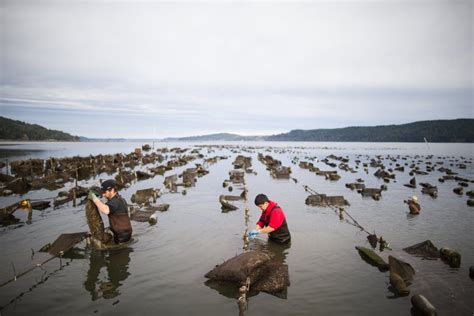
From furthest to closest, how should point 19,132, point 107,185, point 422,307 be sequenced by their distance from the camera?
point 19,132
point 107,185
point 422,307

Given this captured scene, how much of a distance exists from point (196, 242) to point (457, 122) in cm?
21424

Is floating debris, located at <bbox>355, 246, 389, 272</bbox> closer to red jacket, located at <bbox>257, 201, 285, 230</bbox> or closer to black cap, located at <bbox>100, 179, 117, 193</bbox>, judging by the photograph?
red jacket, located at <bbox>257, 201, 285, 230</bbox>

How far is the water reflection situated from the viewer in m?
6.88

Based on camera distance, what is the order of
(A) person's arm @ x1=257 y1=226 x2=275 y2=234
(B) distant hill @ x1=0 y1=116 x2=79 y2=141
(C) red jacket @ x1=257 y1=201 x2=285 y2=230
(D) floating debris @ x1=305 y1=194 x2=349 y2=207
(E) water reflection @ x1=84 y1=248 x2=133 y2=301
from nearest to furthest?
(E) water reflection @ x1=84 y1=248 x2=133 y2=301
(A) person's arm @ x1=257 y1=226 x2=275 y2=234
(C) red jacket @ x1=257 y1=201 x2=285 y2=230
(D) floating debris @ x1=305 y1=194 x2=349 y2=207
(B) distant hill @ x1=0 y1=116 x2=79 y2=141

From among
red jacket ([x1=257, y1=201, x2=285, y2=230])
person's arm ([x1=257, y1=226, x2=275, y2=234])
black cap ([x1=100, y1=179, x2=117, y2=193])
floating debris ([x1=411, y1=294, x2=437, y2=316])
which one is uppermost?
black cap ([x1=100, y1=179, x2=117, y2=193])

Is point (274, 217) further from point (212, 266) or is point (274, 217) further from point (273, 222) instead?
point (212, 266)

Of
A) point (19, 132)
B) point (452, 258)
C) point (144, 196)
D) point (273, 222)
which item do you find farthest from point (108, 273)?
point (19, 132)

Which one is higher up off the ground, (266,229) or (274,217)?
(274,217)

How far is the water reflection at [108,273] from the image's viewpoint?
22.6 feet

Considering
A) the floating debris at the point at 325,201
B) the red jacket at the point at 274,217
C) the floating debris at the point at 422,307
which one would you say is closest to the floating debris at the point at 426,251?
the floating debris at the point at 422,307

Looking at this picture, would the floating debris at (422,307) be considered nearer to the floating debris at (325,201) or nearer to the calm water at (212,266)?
the calm water at (212,266)

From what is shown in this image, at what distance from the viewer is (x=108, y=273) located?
7.79 meters

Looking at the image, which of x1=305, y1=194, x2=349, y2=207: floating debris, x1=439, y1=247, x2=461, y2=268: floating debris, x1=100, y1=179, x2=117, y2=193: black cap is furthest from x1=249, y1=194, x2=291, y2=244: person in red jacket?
x1=305, y1=194, x2=349, y2=207: floating debris

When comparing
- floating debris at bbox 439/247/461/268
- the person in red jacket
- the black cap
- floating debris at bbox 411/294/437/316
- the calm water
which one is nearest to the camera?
floating debris at bbox 411/294/437/316
